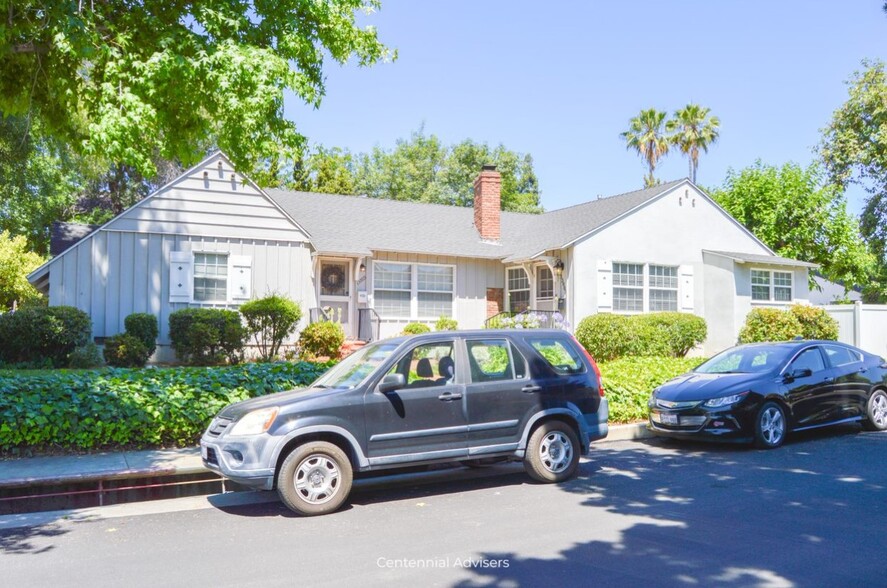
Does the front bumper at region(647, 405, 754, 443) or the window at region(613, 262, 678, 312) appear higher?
the window at region(613, 262, 678, 312)

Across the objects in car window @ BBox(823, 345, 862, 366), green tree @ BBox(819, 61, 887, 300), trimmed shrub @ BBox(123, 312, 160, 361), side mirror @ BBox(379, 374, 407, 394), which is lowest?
side mirror @ BBox(379, 374, 407, 394)

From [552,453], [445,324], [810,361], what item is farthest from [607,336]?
[552,453]

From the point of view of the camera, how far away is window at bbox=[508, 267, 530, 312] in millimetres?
22156

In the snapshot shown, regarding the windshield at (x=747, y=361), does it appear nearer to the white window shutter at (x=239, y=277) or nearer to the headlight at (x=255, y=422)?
the headlight at (x=255, y=422)

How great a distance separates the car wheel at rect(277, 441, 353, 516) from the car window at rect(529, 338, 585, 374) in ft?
8.66

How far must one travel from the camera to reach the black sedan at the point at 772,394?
31.4ft

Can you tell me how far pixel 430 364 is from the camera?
7.63 meters

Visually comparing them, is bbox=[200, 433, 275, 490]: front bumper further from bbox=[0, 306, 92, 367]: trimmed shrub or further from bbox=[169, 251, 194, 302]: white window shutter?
bbox=[169, 251, 194, 302]: white window shutter

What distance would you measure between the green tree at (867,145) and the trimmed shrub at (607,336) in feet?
61.3

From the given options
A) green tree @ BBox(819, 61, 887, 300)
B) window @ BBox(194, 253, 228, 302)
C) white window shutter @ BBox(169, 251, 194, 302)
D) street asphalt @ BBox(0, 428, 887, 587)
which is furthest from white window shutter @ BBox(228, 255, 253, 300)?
green tree @ BBox(819, 61, 887, 300)

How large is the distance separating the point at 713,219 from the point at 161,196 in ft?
55.1

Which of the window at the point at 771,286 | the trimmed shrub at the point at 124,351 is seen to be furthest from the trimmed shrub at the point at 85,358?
the window at the point at 771,286

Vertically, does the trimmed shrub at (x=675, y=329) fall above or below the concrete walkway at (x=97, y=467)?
above

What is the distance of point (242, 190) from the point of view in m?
18.4
